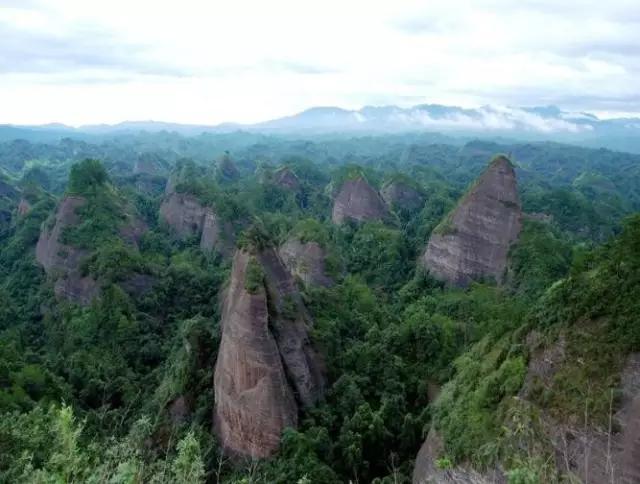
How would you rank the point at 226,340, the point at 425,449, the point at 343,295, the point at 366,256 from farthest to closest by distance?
the point at 366,256 < the point at 343,295 < the point at 226,340 < the point at 425,449

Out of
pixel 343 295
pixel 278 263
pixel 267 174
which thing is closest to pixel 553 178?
pixel 267 174

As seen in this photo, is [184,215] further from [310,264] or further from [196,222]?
[310,264]

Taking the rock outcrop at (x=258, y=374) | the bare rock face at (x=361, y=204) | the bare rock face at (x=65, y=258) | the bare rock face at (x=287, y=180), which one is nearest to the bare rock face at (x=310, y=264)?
the bare rock face at (x=65, y=258)

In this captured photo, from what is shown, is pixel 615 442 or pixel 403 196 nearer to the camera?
pixel 615 442

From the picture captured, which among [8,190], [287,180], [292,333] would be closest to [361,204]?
[287,180]

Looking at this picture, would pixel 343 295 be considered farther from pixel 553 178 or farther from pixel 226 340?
pixel 553 178

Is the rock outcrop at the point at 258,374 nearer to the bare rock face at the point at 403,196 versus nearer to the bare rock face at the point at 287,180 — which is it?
the bare rock face at the point at 403,196
